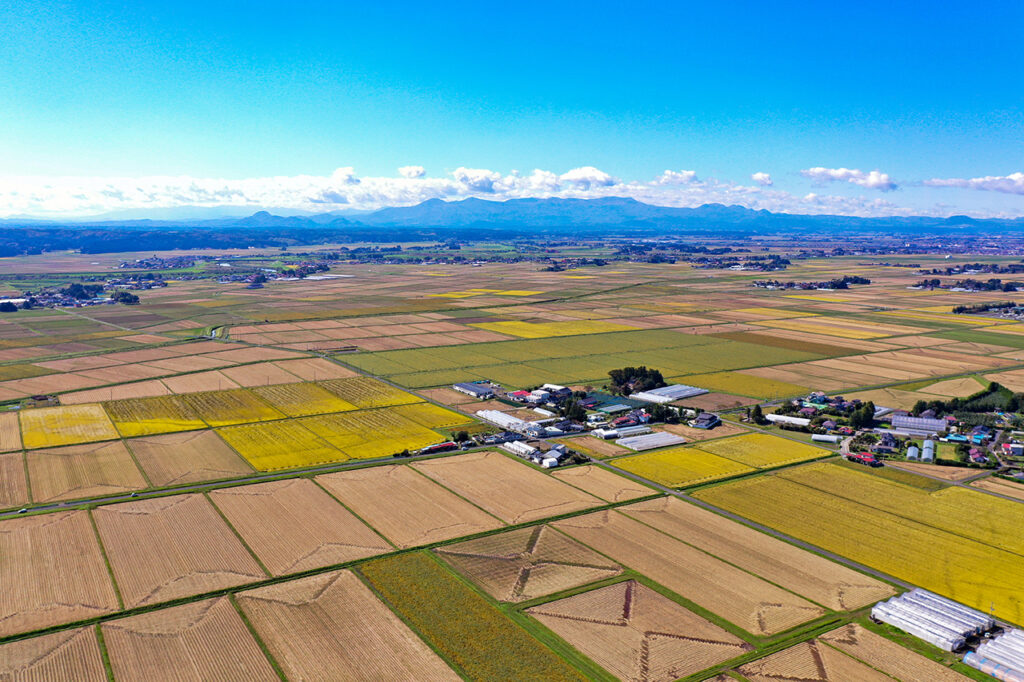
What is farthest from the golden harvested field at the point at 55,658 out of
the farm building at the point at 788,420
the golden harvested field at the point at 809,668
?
the farm building at the point at 788,420

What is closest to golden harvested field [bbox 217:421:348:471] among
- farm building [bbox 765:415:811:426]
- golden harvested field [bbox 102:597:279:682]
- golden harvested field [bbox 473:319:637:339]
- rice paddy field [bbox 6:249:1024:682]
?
rice paddy field [bbox 6:249:1024:682]

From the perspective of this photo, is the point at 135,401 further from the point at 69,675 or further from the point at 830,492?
the point at 830,492

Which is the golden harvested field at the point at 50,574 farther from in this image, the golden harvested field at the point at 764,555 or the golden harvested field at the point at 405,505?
the golden harvested field at the point at 764,555

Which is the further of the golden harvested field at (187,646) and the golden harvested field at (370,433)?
the golden harvested field at (370,433)

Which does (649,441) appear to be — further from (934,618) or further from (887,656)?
(887,656)

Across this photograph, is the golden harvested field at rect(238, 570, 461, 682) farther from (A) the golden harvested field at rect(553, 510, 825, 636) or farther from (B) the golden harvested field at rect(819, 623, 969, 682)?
(B) the golden harvested field at rect(819, 623, 969, 682)

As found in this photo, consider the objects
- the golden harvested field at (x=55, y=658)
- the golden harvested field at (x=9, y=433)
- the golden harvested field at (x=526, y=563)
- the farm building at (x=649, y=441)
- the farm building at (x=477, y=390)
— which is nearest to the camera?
the golden harvested field at (x=55, y=658)
